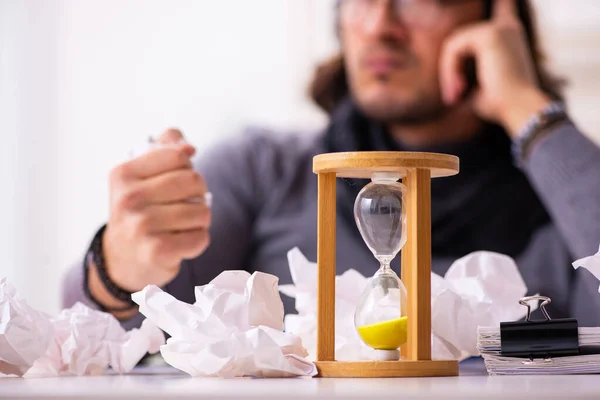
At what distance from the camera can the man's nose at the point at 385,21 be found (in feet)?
7.22

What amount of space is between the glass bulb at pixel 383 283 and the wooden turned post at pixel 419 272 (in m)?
0.02

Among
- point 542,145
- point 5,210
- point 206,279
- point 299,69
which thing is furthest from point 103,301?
point 542,145

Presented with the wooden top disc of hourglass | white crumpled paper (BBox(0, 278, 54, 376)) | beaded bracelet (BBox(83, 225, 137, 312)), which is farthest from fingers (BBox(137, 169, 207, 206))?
the wooden top disc of hourglass

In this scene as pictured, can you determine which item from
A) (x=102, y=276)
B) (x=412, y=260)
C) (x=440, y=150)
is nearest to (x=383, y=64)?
(x=440, y=150)

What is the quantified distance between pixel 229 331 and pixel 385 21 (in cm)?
133

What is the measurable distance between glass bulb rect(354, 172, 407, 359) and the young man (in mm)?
956

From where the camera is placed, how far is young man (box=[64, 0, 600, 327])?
6.84 feet

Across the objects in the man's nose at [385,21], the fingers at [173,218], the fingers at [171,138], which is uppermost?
the man's nose at [385,21]

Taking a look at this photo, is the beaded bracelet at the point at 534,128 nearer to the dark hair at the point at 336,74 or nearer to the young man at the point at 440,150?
the young man at the point at 440,150

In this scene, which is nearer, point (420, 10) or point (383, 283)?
point (383, 283)

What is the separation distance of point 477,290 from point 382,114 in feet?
3.27

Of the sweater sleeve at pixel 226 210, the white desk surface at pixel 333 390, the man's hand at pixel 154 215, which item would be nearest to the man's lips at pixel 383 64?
the sweater sleeve at pixel 226 210

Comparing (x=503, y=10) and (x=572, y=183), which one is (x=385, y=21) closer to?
(x=503, y=10)

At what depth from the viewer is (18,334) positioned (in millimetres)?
1142
